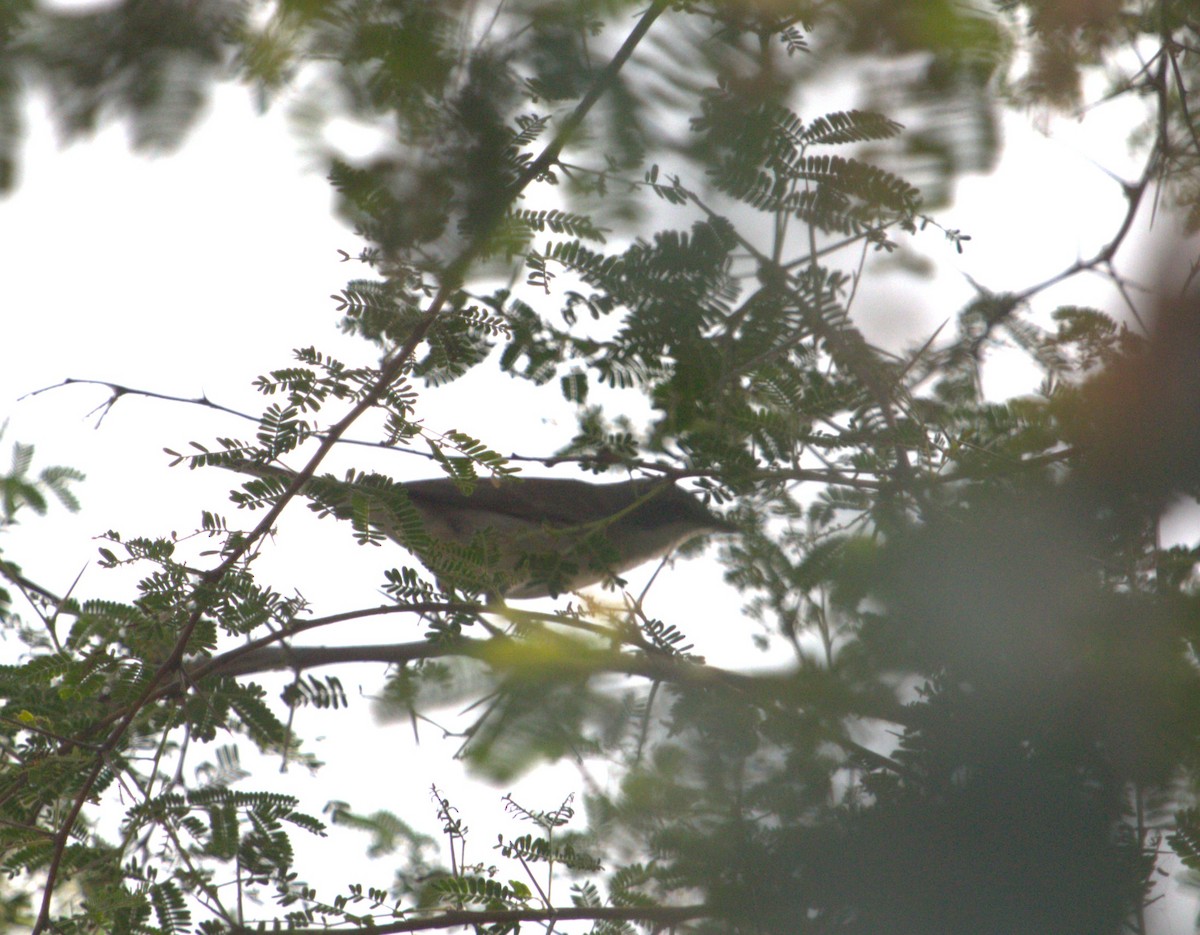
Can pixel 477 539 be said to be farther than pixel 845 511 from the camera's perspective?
Yes

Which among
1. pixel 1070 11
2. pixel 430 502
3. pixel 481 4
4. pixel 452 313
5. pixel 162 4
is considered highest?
pixel 430 502

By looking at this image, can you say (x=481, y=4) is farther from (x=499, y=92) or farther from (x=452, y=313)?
(x=452, y=313)

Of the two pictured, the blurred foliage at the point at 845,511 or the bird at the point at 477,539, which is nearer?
Answer: the blurred foliage at the point at 845,511

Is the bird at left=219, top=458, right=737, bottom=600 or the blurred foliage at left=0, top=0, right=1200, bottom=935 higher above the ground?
the bird at left=219, top=458, right=737, bottom=600

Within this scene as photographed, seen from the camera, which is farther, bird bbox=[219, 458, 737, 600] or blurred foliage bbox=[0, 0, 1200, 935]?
bird bbox=[219, 458, 737, 600]

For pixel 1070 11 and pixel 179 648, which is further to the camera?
pixel 179 648

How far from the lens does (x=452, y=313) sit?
10.8 feet

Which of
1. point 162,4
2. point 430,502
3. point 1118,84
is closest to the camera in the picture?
point 162,4

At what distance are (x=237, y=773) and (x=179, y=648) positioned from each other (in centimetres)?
141

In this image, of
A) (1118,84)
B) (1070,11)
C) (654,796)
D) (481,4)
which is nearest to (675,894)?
(654,796)

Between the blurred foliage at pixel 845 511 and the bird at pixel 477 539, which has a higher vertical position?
the bird at pixel 477 539

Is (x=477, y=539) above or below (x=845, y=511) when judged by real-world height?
above

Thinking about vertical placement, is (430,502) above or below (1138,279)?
above

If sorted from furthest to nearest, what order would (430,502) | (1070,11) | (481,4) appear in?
(430,502)
(1070,11)
(481,4)
